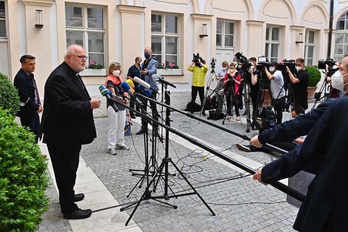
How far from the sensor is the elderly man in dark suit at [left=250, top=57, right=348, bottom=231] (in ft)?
5.39

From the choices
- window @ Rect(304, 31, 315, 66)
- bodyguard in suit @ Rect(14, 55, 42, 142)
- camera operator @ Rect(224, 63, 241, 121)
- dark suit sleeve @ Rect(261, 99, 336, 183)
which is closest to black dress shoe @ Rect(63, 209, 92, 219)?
bodyguard in suit @ Rect(14, 55, 42, 142)

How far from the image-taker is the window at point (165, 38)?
11.6m

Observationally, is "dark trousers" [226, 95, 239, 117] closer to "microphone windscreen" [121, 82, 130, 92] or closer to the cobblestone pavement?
the cobblestone pavement

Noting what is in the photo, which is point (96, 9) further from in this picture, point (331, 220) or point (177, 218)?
point (331, 220)

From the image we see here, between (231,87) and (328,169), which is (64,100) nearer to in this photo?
(328,169)

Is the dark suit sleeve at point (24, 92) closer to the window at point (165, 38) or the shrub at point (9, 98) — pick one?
the shrub at point (9, 98)

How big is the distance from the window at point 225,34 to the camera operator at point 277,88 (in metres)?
5.51

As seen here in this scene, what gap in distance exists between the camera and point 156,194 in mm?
4289

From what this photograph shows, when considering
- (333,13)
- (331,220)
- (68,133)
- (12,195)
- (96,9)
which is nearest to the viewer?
(331,220)

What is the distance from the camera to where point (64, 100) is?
337 cm

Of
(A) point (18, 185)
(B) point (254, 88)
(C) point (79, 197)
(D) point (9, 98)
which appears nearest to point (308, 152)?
(A) point (18, 185)

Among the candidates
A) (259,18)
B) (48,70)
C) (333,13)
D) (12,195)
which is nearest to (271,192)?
(12,195)

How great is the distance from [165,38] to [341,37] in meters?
11.4

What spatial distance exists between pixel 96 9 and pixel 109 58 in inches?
62.8
